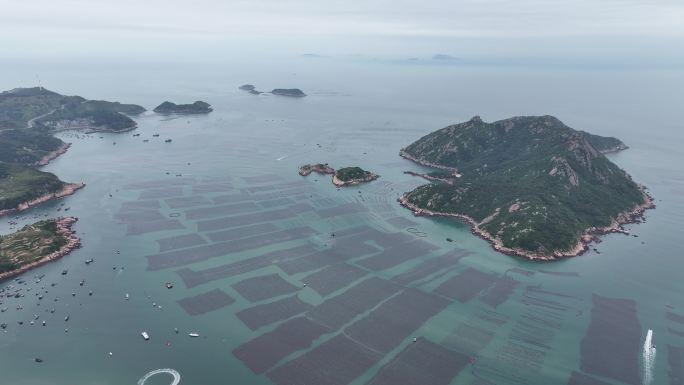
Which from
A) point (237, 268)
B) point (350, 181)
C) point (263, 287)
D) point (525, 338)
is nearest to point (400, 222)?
point (350, 181)

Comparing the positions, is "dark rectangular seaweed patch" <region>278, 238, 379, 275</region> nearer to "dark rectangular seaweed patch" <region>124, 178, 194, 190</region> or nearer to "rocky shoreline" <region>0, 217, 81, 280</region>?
"rocky shoreline" <region>0, 217, 81, 280</region>

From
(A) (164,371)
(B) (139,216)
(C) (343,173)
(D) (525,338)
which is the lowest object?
(A) (164,371)

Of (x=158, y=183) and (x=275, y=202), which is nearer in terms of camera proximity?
(x=275, y=202)

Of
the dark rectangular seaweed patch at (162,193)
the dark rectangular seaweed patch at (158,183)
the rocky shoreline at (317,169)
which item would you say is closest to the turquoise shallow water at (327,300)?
the dark rectangular seaweed patch at (162,193)

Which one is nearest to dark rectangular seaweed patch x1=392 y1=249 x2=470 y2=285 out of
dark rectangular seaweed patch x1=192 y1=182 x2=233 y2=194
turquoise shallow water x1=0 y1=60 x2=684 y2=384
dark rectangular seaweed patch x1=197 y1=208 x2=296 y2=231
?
turquoise shallow water x1=0 y1=60 x2=684 y2=384

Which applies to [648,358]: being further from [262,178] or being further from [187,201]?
[262,178]

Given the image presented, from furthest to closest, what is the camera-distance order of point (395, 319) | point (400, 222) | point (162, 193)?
point (162, 193)
point (400, 222)
point (395, 319)

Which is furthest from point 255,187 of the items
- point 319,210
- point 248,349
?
point 248,349

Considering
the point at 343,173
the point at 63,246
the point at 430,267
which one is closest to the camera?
the point at 430,267
